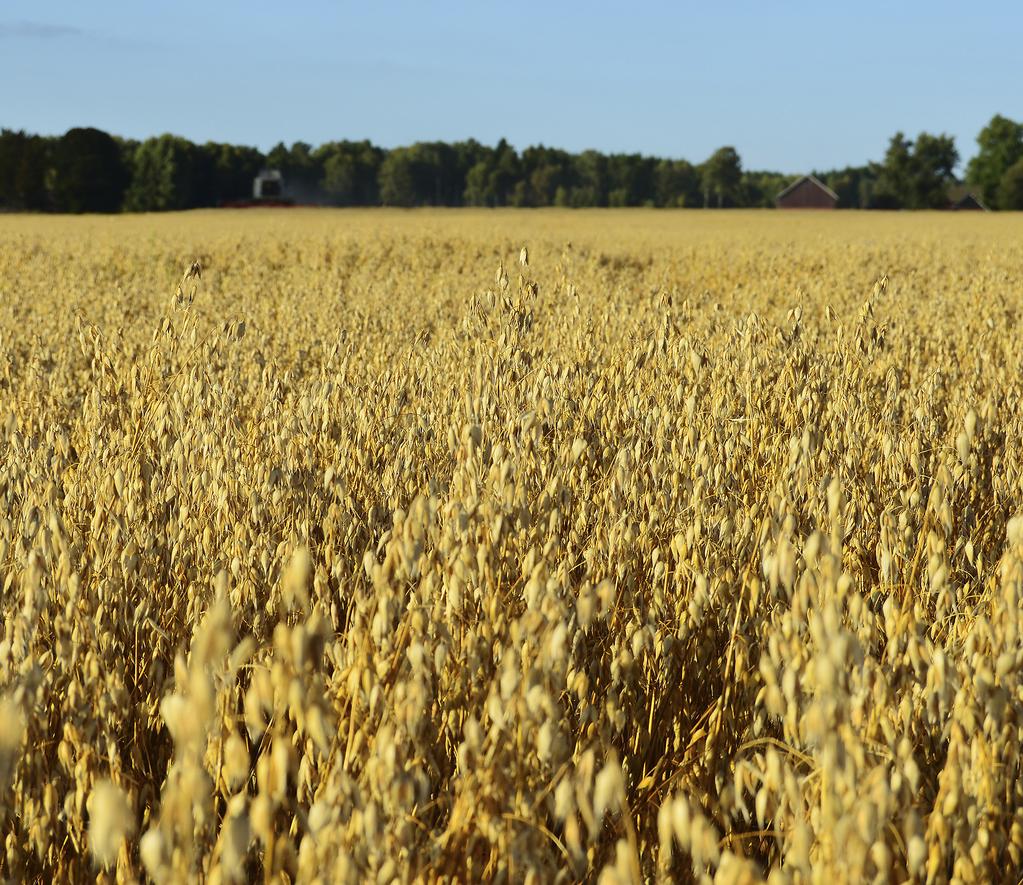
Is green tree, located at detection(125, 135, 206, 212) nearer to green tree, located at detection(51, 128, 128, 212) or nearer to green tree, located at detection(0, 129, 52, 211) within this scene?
green tree, located at detection(51, 128, 128, 212)

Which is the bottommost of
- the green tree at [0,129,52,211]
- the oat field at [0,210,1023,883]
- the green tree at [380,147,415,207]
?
the oat field at [0,210,1023,883]

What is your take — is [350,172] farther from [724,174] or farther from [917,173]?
[917,173]

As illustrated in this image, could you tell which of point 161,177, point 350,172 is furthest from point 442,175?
point 161,177

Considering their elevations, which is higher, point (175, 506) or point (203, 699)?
point (203, 699)

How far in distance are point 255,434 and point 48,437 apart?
1.67 feet

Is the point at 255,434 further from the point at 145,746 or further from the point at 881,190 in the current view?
the point at 881,190

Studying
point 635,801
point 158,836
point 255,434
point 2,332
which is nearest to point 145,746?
point 635,801

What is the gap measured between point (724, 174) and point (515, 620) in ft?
316

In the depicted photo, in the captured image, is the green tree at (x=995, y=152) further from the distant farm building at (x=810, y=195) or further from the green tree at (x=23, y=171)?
the green tree at (x=23, y=171)

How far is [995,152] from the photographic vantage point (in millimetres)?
79312

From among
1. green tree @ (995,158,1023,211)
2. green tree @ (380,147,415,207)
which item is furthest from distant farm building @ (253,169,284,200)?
green tree @ (995,158,1023,211)

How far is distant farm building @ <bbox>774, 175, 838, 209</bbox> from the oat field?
274ft

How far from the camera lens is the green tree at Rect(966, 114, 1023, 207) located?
7806 cm

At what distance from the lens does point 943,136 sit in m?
69.1
